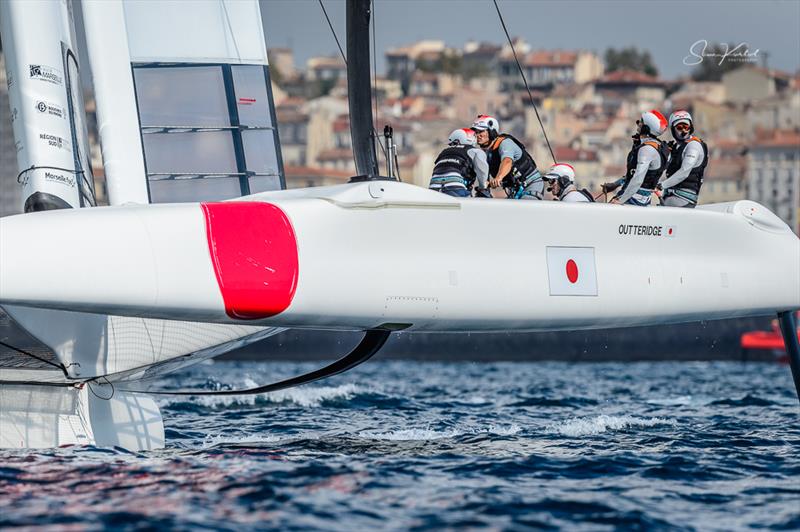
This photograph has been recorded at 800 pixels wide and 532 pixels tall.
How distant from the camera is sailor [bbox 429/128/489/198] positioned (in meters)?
7.06

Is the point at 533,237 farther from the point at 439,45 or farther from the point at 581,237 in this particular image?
the point at 439,45

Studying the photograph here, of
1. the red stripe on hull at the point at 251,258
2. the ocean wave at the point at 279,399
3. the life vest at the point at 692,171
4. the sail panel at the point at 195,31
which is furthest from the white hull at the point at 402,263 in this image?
the ocean wave at the point at 279,399

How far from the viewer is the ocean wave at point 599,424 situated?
780cm

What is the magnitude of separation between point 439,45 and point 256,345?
66838 mm

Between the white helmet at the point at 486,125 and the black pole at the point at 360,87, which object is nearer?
the black pole at the point at 360,87

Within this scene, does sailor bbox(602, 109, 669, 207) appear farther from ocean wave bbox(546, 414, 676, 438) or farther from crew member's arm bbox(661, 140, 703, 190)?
ocean wave bbox(546, 414, 676, 438)

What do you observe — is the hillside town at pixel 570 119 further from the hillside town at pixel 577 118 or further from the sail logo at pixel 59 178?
the sail logo at pixel 59 178

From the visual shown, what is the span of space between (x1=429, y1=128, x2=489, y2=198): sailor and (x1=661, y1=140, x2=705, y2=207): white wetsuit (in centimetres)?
112

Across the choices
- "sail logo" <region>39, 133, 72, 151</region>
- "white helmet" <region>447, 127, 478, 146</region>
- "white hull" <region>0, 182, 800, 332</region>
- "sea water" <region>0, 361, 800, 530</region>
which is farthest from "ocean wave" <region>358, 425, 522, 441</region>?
"sail logo" <region>39, 133, 72, 151</region>

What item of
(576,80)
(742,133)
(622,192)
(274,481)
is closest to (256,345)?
(622,192)

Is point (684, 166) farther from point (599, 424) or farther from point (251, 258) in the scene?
point (251, 258)

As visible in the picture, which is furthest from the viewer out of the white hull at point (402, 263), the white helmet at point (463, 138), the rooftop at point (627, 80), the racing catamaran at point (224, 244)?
the rooftop at point (627, 80)

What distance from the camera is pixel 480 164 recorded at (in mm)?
7285

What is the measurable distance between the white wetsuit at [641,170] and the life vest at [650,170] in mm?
20
